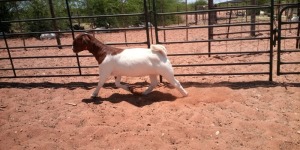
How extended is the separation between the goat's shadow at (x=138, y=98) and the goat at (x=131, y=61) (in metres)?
0.35

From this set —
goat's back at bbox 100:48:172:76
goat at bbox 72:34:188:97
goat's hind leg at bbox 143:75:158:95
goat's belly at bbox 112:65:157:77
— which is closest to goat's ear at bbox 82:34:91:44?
goat at bbox 72:34:188:97

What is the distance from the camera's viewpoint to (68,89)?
5.87 metres

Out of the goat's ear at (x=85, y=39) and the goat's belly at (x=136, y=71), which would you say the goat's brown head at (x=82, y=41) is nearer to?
the goat's ear at (x=85, y=39)

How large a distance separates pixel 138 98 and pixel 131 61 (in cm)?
72

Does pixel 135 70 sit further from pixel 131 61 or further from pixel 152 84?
pixel 152 84

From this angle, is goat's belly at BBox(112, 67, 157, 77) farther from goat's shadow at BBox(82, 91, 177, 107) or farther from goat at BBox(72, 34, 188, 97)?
goat's shadow at BBox(82, 91, 177, 107)

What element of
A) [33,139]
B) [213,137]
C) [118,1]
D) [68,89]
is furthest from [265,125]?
[118,1]

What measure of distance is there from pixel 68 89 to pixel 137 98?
1.75m

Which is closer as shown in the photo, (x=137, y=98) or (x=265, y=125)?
(x=265, y=125)

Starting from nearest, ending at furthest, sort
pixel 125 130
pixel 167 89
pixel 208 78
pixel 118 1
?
pixel 125 130, pixel 167 89, pixel 208 78, pixel 118 1

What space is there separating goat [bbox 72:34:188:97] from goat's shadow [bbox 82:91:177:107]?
0.35 metres

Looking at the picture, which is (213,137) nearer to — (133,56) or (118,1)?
(133,56)

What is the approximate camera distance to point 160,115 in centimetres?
412

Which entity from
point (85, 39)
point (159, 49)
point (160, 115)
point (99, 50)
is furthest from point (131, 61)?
Result: point (160, 115)
